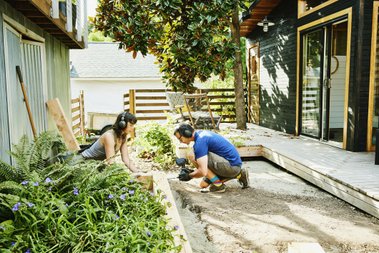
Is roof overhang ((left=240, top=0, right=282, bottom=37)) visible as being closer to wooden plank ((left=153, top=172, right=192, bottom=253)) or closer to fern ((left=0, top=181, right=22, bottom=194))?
wooden plank ((left=153, top=172, right=192, bottom=253))

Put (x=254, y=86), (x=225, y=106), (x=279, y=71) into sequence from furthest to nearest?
(x=225, y=106), (x=254, y=86), (x=279, y=71)

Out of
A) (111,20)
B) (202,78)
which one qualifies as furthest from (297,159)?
(111,20)

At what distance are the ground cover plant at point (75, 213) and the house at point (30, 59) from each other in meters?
1.20

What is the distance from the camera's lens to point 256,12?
10273 millimetres

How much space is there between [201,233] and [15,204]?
7.00 ft

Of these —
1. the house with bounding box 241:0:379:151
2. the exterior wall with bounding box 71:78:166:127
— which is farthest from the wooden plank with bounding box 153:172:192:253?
the exterior wall with bounding box 71:78:166:127

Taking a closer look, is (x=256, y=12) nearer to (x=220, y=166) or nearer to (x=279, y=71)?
(x=279, y=71)

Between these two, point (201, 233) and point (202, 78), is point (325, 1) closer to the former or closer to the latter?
point (202, 78)

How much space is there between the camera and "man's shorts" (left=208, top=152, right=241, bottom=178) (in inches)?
195

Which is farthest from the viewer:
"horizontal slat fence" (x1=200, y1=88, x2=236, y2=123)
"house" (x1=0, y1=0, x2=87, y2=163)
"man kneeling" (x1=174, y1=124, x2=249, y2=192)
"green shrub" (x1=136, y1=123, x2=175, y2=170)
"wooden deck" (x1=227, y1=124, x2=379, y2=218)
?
"horizontal slat fence" (x1=200, y1=88, x2=236, y2=123)

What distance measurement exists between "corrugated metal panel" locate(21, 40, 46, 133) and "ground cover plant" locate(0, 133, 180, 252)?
8.84ft

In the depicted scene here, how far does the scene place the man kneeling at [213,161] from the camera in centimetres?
471

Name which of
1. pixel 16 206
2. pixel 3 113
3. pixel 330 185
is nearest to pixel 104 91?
pixel 3 113

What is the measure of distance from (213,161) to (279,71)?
5.46 m
